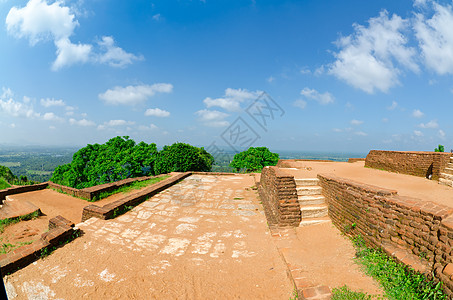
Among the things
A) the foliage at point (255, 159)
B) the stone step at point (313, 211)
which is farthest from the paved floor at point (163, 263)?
the foliage at point (255, 159)

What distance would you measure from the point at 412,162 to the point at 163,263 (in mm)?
8656

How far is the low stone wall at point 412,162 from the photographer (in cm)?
599

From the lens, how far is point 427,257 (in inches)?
99.6

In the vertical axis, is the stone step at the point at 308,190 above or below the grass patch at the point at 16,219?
above

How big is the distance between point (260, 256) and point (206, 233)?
1.32m

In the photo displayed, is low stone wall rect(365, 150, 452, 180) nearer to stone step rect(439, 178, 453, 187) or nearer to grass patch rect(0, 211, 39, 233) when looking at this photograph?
stone step rect(439, 178, 453, 187)

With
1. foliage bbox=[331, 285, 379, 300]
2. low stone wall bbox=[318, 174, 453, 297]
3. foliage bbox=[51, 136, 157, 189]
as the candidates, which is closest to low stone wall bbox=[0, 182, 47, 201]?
foliage bbox=[51, 136, 157, 189]

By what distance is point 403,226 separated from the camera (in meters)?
2.90

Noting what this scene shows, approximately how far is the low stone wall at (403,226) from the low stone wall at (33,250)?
17.8 ft

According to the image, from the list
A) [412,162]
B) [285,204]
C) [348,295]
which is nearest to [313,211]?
[285,204]

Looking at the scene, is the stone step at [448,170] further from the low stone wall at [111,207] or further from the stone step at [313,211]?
the low stone wall at [111,207]

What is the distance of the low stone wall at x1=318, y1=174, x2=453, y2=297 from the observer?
2365 mm

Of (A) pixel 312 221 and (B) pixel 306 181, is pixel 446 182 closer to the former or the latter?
(B) pixel 306 181

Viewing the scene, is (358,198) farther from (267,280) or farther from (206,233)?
(206,233)
